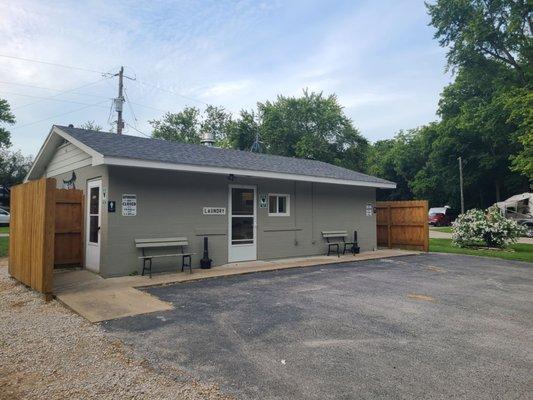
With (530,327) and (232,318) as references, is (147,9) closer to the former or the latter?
(232,318)

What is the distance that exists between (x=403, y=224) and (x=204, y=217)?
9.18 meters

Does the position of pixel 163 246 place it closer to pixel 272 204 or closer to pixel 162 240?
pixel 162 240

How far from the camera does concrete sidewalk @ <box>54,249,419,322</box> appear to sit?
5578 millimetres

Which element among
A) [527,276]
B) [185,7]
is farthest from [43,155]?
[527,276]

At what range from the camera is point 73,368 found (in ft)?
11.7

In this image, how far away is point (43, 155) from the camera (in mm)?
11523

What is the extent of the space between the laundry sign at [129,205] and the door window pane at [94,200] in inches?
34.2

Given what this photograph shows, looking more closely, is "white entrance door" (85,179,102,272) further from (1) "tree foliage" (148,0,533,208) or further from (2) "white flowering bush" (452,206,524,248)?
(1) "tree foliage" (148,0,533,208)

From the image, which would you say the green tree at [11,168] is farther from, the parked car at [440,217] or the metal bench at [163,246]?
the parked car at [440,217]

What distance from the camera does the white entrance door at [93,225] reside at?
851 cm

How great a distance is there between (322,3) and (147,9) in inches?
218

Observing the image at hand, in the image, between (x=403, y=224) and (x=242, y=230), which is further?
(x=403, y=224)

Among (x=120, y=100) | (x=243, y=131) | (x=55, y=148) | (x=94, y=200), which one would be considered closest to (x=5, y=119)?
(x=120, y=100)

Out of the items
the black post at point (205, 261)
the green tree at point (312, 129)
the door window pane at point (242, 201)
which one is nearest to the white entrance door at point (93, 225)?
the black post at point (205, 261)
